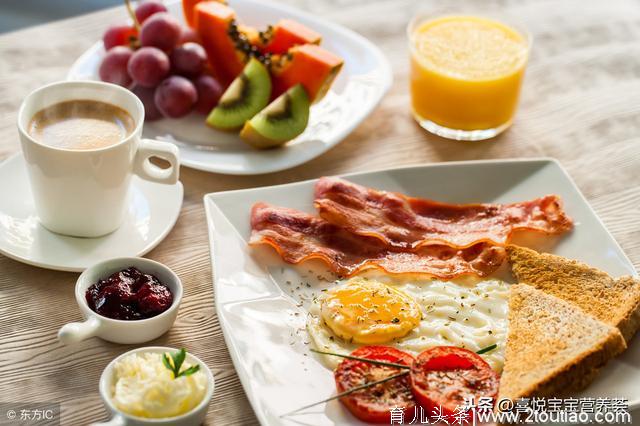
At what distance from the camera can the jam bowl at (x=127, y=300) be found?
2160 mm

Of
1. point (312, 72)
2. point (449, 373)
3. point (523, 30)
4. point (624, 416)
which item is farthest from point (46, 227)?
point (523, 30)

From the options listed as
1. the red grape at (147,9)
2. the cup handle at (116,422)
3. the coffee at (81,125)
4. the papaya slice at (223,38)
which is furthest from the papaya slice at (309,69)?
the cup handle at (116,422)

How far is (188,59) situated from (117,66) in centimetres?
27

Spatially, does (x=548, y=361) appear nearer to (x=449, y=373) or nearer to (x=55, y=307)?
(x=449, y=373)

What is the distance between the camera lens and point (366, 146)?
3.18m

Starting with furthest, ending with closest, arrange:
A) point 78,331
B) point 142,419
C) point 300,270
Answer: point 300,270 → point 78,331 → point 142,419

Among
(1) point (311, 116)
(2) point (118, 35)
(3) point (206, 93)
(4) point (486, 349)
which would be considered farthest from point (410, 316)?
(2) point (118, 35)

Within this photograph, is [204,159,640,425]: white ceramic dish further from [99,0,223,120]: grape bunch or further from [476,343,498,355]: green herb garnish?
[99,0,223,120]: grape bunch

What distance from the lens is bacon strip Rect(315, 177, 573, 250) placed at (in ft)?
8.46

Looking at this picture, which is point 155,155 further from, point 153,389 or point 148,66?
point 153,389

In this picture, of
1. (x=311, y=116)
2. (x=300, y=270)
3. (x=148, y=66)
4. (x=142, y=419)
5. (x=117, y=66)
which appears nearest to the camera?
(x=142, y=419)

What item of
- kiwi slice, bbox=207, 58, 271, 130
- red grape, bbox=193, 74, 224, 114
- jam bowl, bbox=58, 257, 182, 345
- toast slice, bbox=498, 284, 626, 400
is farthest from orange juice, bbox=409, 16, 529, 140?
jam bowl, bbox=58, 257, 182, 345

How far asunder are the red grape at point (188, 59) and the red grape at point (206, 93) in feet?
0.15

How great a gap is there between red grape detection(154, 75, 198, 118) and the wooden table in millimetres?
240
